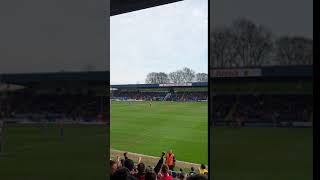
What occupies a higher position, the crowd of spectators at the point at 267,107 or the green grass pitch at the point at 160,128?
the crowd of spectators at the point at 267,107

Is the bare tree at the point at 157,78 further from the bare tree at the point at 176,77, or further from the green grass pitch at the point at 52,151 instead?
the green grass pitch at the point at 52,151

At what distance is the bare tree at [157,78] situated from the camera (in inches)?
472

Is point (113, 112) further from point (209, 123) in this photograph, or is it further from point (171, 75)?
point (209, 123)

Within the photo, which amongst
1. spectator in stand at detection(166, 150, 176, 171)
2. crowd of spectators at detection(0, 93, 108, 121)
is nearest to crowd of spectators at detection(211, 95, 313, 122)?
spectator in stand at detection(166, 150, 176, 171)

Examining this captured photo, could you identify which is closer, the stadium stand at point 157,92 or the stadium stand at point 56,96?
the stadium stand at point 56,96

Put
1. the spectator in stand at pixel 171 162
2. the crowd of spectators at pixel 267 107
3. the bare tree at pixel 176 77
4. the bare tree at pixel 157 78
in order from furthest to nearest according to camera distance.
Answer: the bare tree at pixel 157 78, the bare tree at pixel 176 77, the spectator in stand at pixel 171 162, the crowd of spectators at pixel 267 107

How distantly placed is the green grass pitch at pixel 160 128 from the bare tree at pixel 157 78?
93.3 inches

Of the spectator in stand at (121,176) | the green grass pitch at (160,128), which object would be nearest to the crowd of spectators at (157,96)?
the green grass pitch at (160,128)

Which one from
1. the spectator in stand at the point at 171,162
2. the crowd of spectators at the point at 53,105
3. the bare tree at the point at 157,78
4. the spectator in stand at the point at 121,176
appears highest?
the bare tree at the point at 157,78

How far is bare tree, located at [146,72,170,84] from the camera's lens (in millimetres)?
11986

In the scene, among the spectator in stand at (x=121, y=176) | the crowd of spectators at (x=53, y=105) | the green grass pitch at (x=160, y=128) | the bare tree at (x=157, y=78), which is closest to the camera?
the spectator in stand at (x=121, y=176)

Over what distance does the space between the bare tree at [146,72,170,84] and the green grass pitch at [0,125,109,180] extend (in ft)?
6.70

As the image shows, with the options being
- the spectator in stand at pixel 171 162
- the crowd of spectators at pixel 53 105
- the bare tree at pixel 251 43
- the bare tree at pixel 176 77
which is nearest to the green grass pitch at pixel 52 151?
the crowd of spectators at pixel 53 105

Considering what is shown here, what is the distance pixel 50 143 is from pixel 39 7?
4.31 meters
